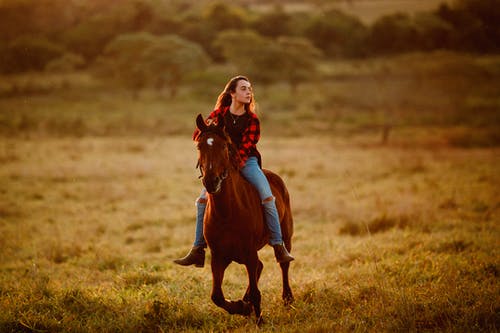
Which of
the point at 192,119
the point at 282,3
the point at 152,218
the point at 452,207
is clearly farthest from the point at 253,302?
the point at 282,3

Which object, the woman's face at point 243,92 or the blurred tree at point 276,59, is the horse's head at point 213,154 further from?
the blurred tree at point 276,59

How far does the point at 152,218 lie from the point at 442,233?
23.0ft

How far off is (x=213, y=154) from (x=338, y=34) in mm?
72217

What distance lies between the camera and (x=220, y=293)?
510 centimetres

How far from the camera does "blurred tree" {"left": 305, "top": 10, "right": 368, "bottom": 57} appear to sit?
231 feet

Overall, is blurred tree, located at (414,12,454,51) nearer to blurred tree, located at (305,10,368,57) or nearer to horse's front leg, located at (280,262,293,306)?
blurred tree, located at (305,10,368,57)

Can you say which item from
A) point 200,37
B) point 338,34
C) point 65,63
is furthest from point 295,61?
point 65,63

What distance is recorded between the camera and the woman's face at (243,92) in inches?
215

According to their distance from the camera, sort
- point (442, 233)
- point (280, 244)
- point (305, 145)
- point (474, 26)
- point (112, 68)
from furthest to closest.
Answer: point (112, 68) < point (474, 26) < point (305, 145) < point (442, 233) < point (280, 244)

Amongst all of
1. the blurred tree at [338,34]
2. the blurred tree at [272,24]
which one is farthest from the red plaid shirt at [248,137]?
the blurred tree at [272,24]

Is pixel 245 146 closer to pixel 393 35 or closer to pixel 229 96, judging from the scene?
pixel 229 96

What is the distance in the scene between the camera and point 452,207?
1248cm

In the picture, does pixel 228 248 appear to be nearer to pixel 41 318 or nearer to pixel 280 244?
pixel 280 244

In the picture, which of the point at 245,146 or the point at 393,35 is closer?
the point at 245,146
